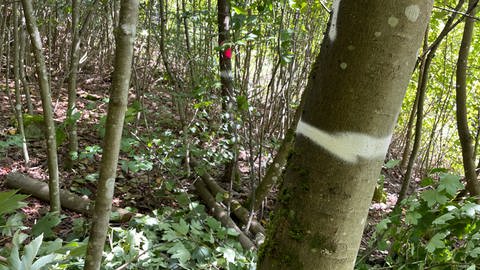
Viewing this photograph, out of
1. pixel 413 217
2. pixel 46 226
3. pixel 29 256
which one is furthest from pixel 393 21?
pixel 46 226

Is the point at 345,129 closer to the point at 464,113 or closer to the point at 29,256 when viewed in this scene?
the point at 29,256

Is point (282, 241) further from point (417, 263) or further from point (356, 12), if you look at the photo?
point (417, 263)

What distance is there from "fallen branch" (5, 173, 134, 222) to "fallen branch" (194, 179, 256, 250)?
2.35ft

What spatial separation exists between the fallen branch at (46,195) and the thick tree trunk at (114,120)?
1724 mm

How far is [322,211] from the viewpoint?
0.86 m

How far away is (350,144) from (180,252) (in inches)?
Answer: 72.6

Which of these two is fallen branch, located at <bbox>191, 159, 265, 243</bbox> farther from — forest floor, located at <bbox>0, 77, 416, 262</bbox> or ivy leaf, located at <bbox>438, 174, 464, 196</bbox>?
ivy leaf, located at <bbox>438, 174, 464, 196</bbox>

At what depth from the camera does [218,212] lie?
3449 mm

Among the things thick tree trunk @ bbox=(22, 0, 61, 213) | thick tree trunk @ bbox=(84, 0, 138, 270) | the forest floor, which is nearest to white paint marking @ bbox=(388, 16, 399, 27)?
thick tree trunk @ bbox=(84, 0, 138, 270)

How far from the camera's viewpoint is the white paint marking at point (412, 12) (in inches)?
29.9

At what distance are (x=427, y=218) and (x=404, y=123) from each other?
19.5 ft

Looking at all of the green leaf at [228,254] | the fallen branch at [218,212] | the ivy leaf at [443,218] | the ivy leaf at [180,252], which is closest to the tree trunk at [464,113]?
the ivy leaf at [443,218]

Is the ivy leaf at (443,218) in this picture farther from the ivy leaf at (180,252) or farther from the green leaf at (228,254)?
the ivy leaf at (180,252)

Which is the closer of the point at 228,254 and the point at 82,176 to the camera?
the point at 228,254
